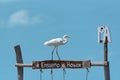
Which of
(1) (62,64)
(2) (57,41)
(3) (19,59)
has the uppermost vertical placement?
(2) (57,41)

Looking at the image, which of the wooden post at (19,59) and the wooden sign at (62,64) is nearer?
the wooden sign at (62,64)

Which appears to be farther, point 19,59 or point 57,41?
point 19,59

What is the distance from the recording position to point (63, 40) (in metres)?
14.3

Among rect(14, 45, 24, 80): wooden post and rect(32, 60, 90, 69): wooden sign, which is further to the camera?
rect(14, 45, 24, 80): wooden post

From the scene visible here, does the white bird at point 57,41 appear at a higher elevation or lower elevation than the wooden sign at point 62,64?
higher

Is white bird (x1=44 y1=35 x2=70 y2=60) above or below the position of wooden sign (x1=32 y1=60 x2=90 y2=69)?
above

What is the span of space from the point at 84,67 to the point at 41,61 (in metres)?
0.96

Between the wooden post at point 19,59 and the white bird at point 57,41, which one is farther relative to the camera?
the wooden post at point 19,59

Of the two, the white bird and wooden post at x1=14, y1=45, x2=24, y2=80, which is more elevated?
the white bird

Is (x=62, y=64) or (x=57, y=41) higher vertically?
(x=57, y=41)

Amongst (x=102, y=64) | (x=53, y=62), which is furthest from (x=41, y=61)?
(x=102, y=64)

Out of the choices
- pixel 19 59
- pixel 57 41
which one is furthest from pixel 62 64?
pixel 19 59

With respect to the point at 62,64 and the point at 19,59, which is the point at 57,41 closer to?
the point at 62,64

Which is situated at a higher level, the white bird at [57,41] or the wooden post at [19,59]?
the white bird at [57,41]
